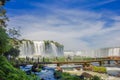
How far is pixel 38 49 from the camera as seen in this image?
134m

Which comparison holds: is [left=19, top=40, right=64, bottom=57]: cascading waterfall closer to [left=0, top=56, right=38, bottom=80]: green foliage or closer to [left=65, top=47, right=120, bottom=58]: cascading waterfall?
[left=65, top=47, right=120, bottom=58]: cascading waterfall

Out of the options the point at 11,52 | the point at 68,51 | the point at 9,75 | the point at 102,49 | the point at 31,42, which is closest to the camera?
the point at 9,75

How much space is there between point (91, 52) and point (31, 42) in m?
59.9

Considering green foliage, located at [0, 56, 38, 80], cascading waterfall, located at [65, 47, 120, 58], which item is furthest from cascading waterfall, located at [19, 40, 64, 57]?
green foliage, located at [0, 56, 38, 80]

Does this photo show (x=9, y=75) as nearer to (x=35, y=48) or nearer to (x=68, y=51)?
(x=35, y=48)

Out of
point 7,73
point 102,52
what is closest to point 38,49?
point 102,52

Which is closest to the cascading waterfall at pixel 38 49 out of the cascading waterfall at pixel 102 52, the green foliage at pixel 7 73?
the cascading waterfall at pixel 102 52

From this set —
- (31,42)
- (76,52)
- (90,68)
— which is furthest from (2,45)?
(76,52)

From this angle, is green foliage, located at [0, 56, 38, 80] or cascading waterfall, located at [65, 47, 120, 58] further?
cascading waterfall, located at [65, 47, 120, 58]

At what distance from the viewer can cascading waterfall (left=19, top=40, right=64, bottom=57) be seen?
128 meters

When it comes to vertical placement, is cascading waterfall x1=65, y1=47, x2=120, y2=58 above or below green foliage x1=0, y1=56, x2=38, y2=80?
above

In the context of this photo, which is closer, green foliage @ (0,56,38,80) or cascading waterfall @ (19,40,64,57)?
green foliage @ (0,56,38,80)

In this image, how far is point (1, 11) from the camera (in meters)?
61.1

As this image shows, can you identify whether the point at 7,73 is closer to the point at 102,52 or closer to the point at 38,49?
the point at 38,49
